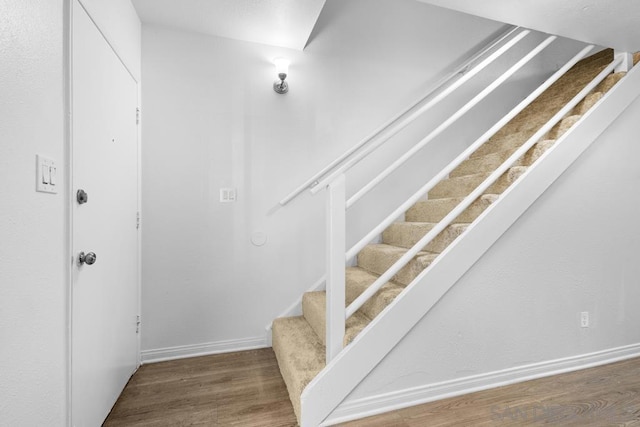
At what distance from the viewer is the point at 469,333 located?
1751 mm

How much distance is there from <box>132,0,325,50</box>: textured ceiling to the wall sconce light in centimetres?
16

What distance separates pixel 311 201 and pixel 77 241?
61.3 inches

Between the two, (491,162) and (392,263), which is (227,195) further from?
(491,162)

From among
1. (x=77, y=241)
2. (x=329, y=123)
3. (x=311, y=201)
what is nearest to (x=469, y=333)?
(x=311, y=201)

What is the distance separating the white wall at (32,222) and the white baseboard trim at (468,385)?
1169 mm

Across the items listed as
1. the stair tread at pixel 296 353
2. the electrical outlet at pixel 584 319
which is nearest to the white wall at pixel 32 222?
the stair tread at pixel 296 353

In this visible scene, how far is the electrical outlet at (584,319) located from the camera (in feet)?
6.64

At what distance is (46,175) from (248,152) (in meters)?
1.39

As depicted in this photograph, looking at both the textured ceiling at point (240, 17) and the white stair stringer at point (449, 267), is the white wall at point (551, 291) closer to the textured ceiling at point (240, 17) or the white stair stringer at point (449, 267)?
the white stair stringer at point (449, 267)

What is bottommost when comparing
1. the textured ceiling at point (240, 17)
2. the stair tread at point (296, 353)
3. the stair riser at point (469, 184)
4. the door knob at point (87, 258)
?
the stair tread at point (296, 353)

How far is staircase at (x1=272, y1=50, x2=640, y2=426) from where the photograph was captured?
5.60ft

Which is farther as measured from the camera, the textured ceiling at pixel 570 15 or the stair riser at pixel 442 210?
the stair riser at pixel 442 210

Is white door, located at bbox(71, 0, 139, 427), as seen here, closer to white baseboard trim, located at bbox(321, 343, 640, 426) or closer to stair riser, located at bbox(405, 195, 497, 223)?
white baseboard trim, located at bbox(321, 343, 640, 426)

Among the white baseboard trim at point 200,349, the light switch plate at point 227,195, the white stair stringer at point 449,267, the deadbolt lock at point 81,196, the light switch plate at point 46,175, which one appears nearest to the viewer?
the light switch plate at point 46,175
